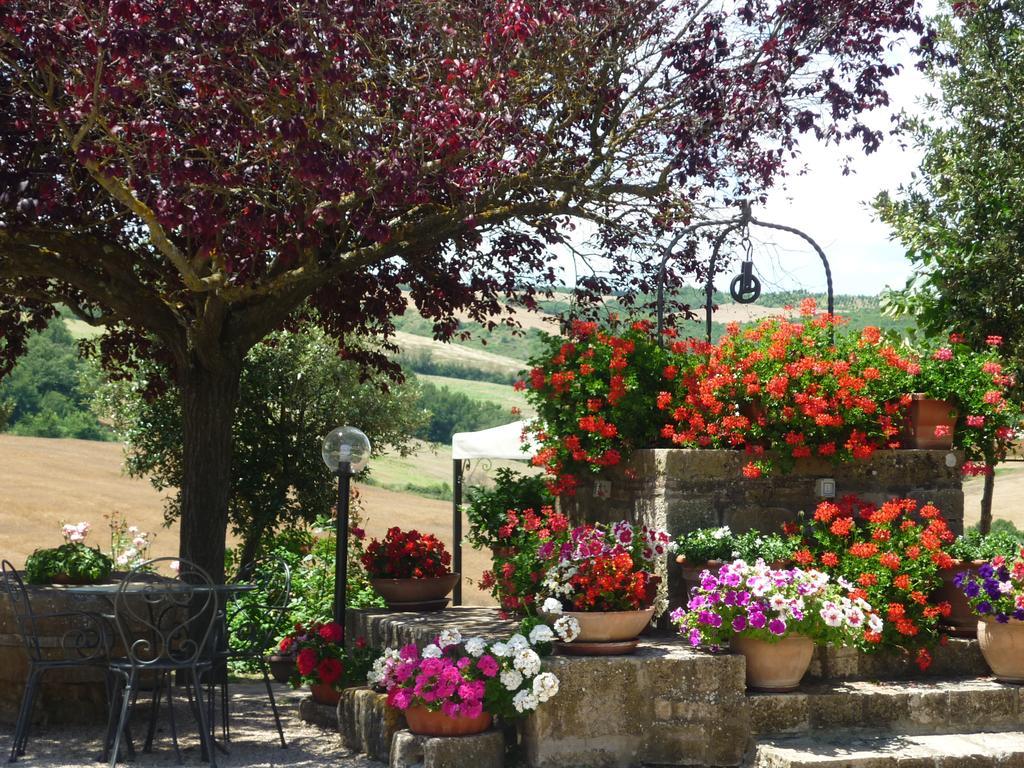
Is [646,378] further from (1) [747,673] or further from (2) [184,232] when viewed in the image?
(2) [184,232]

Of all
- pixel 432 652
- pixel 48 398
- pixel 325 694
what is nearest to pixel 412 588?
pixel 325 694

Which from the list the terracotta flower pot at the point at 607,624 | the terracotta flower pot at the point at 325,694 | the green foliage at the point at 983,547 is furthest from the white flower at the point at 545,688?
the green foliage at the point at 983,547

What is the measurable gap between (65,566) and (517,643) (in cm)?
303

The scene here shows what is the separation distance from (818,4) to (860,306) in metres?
21.5

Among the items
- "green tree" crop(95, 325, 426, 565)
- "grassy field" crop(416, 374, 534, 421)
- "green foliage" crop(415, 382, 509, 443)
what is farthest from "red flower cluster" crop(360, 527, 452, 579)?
"grassy field" crop(416, 374, 534, 421)

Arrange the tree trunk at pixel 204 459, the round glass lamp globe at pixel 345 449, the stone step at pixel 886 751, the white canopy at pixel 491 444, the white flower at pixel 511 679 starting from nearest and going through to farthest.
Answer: the stone step at pixel 886 751
the white flower at pixel 511 679
the round glass lamp globe at pixel 345 449
the tree trunk at pixel 204 459
the white canopy at pixel 491 444

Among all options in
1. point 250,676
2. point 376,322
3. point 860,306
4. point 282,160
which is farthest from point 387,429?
point 860,306

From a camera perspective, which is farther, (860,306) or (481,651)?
(860,306)

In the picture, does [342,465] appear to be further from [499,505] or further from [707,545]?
[707,545]

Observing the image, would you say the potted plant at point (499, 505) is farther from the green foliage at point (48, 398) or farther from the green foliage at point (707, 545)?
the green foliage at point (48, 398)

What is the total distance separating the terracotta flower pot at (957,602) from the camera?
252 inches

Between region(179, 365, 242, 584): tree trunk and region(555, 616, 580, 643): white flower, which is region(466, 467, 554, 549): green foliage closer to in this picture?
region(179, 365, 242, 584): tree trunk

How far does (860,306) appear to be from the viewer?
28.2 metres

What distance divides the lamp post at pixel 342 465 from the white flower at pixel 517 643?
1.80 m
